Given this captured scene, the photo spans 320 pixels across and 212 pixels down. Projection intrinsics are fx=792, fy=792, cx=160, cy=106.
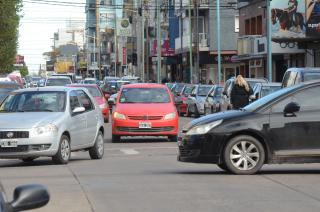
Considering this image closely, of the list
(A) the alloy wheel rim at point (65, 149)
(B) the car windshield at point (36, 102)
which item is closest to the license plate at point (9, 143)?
(A) the alloy wheel rim at point (65, 149)

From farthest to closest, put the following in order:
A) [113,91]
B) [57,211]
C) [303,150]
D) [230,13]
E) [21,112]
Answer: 1. [230,13]
2. [113,91]
3. [21,112]
4. [303,150]
5. [57,211]

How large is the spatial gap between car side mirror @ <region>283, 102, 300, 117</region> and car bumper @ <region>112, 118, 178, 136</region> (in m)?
9.24

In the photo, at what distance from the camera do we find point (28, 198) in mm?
4449

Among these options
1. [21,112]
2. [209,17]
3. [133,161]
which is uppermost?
[209,17]

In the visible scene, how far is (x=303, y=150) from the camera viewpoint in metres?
12.4

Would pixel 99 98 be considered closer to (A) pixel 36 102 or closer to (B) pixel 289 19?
(B) pixel 289 19

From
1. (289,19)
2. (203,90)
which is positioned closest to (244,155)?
(203,90)

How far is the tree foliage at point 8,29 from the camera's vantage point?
51.2 meters

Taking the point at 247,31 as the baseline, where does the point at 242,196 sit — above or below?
below

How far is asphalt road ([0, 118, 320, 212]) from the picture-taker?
952 cm

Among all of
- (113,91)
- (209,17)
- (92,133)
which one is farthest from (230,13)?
(92,133)

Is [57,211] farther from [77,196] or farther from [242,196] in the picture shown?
[242,196]

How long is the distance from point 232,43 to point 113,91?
836 inches

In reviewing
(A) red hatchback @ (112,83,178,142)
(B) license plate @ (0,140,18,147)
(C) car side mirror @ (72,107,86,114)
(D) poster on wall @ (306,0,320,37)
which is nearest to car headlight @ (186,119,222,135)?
(B) license plate @ (0,140,18,147)
